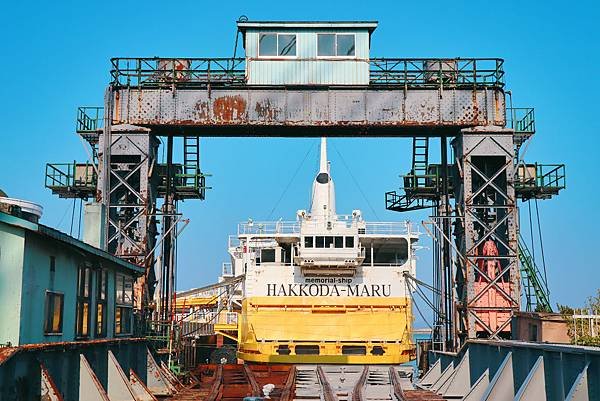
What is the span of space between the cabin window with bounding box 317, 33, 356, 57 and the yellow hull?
464 inches

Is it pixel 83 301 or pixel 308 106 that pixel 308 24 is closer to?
pixel 308 106

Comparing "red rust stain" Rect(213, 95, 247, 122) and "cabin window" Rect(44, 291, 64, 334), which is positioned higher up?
"red rust stain" Rect(213, 95, 247, 122)

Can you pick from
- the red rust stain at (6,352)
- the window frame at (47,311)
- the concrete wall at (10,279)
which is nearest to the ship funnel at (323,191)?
the window frame at (47,311)

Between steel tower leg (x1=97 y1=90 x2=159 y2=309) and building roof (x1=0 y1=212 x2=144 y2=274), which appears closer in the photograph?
building roof (x1=0 y1=212 x2=144 y2=274)

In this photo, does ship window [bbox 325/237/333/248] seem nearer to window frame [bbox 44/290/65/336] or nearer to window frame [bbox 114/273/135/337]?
window frame [bbox 114/273/135/337]

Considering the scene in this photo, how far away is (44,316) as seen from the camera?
13906 mm

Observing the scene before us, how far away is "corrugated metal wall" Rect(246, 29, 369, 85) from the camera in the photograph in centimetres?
2609

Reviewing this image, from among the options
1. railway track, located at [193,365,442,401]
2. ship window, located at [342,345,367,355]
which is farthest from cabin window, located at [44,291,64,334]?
ship window, located at [342,345,367,355]

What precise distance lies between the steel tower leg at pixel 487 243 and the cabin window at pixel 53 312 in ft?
46.6

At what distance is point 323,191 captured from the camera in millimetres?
41156

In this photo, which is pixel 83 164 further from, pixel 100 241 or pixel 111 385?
pixel 111 385

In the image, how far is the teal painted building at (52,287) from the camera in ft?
41.1

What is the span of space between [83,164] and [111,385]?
37.4ft

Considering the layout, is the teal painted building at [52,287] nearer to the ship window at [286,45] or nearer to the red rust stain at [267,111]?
the red rust stain at [267,111]
